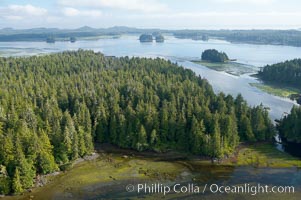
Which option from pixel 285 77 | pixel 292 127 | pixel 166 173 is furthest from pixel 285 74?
pixel 166 173

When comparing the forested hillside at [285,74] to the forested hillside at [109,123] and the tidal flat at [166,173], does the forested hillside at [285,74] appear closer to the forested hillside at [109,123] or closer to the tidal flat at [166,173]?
the forested hillside at [109,123]

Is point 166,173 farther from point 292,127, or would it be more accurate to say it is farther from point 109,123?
point 292,127

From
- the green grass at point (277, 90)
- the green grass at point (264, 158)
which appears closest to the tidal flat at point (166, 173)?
the green grass at point (264, 158)

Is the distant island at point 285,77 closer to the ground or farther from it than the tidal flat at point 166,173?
farther from it

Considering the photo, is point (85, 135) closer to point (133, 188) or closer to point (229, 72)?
point (133, 188)

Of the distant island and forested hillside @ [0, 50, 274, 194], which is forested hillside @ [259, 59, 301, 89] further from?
forested hillside @ [0, 50, 274, 194]
